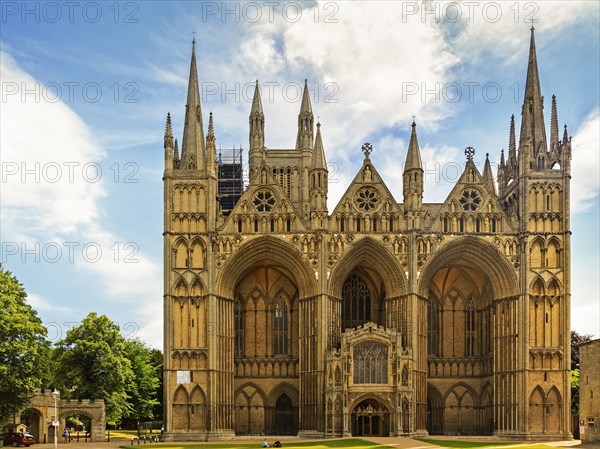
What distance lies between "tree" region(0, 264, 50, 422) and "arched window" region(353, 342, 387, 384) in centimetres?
2373

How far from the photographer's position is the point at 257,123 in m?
93.3

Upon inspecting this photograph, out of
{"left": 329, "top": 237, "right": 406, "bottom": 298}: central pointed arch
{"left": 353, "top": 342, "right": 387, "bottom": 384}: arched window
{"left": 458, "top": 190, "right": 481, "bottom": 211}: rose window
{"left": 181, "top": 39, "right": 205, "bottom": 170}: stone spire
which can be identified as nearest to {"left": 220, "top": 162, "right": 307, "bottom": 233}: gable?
{"left": 329, "top": 237, "right": 406, "bottom": 298}: central pointed arch

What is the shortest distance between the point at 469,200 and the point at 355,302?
1352cm

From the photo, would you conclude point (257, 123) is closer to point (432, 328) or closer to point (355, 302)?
point (355, 302)

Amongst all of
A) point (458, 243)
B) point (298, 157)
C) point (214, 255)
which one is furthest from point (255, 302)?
point (298, 157)

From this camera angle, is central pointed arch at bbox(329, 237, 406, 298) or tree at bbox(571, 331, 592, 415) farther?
tree at bbox(571, 331, 592, 415)

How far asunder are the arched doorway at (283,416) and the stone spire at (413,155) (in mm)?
22810

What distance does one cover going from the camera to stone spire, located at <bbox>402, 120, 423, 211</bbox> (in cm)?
6506

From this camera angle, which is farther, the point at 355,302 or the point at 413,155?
the point at 355,302

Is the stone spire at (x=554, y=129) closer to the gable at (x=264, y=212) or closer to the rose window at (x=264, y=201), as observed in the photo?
the gable at (x=264, y=212)

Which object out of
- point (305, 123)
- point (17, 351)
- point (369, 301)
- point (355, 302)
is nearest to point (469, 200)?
point (369, 301)

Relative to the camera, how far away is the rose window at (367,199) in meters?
65.6

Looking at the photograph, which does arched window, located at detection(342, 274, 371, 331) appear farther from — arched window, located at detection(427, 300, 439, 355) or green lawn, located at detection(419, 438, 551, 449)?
green lawn, located at detection(419, 438, 551, 449)

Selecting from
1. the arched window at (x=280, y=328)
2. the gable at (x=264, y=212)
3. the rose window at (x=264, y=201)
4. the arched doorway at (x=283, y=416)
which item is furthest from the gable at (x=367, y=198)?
the arched doorway at (x=283, y=416)
